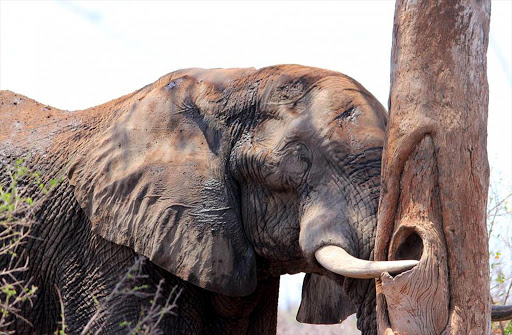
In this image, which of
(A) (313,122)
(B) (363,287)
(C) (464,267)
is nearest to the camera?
(C) (464,267)

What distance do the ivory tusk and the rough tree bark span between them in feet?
0.13

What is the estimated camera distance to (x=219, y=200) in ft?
17.5

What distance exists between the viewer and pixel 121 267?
18.1 feet

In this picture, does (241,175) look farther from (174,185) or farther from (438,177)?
(438,177)

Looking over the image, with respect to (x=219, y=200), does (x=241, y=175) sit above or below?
above

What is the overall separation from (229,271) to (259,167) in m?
0.56

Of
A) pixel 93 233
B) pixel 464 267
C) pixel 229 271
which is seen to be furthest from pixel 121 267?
pixel 464 267

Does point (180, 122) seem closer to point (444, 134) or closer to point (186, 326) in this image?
point (186, 326)

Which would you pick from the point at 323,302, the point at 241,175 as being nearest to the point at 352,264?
the point at 241,175

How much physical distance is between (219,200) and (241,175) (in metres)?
0.18

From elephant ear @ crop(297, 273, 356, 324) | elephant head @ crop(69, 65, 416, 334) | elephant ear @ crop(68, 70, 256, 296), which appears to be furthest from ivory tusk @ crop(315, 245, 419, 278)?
elephant ear @ crop(297, 273, 356, 324)

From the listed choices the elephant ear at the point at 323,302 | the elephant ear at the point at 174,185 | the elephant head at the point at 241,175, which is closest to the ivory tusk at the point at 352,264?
the elephant head at the point at 241,175

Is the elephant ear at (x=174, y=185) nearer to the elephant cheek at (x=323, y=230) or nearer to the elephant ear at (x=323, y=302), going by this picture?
the elephant cheek at (x=323, y=230)

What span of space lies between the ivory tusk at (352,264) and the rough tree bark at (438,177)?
0.13 feet
